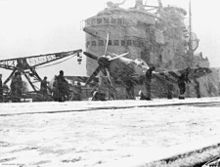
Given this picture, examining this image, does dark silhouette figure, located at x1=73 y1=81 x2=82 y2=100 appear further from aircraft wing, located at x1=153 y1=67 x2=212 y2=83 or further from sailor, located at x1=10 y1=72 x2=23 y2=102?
sailor, located at x1=10 y1=72 x2=23 y2=102

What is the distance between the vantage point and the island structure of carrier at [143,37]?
41.0 m

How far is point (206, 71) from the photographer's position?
32062 mm

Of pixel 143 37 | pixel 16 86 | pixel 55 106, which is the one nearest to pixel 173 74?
pixel 143 37

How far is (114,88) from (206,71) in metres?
9.50

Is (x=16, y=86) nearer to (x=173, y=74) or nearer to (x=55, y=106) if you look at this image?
(x=55, y=106)

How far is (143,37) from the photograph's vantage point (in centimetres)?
4250

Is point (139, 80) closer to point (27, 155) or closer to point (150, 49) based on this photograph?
point (150, 49)

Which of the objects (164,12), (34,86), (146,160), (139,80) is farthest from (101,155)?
(164,12)

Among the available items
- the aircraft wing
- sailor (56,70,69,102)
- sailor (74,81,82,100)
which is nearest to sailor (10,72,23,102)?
sailor (56,70,69,102)

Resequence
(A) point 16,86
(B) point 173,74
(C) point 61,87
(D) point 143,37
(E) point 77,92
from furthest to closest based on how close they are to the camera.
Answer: (D) point 143,37 < (B) point 173,74 < (E) point 77,92 < (A) point 16,86 < (C) point 61,87

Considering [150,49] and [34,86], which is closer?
[34,86]

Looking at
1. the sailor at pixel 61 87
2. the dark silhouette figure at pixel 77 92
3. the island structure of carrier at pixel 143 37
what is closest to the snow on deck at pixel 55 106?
the sailor at pixel 61 87

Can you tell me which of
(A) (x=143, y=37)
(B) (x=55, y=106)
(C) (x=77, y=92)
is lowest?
(B) (x=55, y=106)

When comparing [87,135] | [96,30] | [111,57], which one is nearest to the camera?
[87,135]
